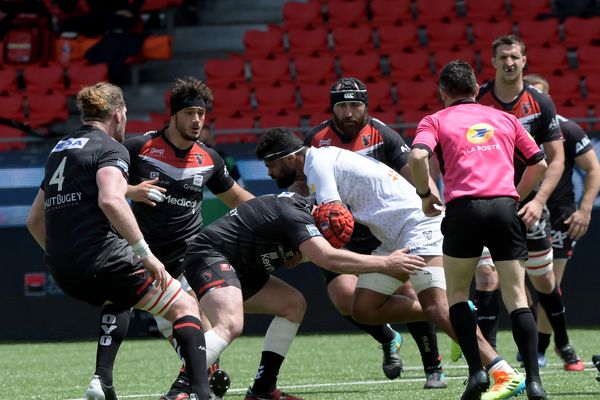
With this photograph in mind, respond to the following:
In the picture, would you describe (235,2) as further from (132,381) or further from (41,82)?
(132,381)

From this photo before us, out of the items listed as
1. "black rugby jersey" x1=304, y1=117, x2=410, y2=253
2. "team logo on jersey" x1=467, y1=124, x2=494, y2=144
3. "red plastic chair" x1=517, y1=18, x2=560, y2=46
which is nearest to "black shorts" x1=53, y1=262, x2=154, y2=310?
"team logo on jersey" x1=467, y1=124, x2=494, y2=144

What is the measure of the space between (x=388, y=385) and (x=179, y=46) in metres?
12.0

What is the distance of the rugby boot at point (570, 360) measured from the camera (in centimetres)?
858

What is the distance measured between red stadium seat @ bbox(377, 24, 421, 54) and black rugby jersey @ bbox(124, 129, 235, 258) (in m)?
9.59

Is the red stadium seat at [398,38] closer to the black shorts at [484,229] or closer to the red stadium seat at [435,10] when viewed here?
the red stadium seat at [435,10]

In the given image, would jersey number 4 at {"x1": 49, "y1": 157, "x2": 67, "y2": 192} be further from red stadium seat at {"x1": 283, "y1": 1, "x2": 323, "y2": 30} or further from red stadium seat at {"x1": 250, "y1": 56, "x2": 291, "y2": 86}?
red stadium seat at {"x1": 283, "y1": 1, "x2": 323, "y2": 30}

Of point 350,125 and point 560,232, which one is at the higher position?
point 350,125

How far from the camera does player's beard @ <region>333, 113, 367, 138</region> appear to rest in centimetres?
841

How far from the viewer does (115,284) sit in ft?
21.3

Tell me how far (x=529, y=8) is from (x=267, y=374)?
40.2 feet

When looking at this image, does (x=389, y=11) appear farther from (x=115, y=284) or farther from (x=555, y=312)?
(x=115, y=284)

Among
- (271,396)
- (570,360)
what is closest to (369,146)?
(570,360)

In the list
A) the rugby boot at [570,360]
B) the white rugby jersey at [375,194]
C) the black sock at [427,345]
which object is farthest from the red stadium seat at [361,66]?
the white rugby jersey at [375,194]

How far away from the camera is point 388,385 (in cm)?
799
